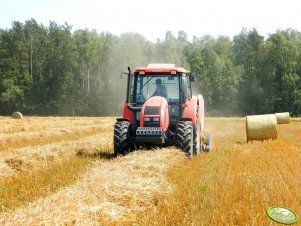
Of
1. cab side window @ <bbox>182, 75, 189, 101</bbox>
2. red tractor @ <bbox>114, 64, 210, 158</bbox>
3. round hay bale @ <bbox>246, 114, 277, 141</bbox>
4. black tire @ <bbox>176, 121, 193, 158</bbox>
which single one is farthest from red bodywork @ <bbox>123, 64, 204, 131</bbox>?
round hay bale @ <bbox>246, 114, 277, 141</bbox>

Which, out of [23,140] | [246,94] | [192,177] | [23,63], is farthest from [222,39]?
[192,177]

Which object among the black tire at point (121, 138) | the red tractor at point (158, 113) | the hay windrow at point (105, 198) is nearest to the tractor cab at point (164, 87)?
the red tractor at point (158, 113)

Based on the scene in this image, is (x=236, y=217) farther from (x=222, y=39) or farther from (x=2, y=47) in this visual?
(x=222, y=39)

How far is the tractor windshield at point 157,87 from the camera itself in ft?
36.1

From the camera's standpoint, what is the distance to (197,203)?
224 inches

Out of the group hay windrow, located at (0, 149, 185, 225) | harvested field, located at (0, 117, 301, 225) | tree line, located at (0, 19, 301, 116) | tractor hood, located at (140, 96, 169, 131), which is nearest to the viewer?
hay windrow, located at (0, 149, 185, 225)

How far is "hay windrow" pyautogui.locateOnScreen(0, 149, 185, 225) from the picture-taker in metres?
4.36

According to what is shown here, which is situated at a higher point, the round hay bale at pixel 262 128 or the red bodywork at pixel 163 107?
the red bodywork at pixel 163 107

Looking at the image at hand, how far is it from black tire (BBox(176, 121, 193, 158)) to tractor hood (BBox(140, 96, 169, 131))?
41 cm

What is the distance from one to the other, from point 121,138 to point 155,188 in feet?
13.7

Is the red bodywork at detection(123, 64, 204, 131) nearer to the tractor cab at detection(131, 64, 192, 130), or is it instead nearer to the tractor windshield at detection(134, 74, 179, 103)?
the tractor cab at detection(131, 64, 192, 130)

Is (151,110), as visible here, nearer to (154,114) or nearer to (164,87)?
(154,114)

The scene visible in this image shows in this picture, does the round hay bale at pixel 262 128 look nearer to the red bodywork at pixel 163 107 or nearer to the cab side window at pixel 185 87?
the red bodywork at pixel 163 107

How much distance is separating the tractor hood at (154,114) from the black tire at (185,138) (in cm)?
41
